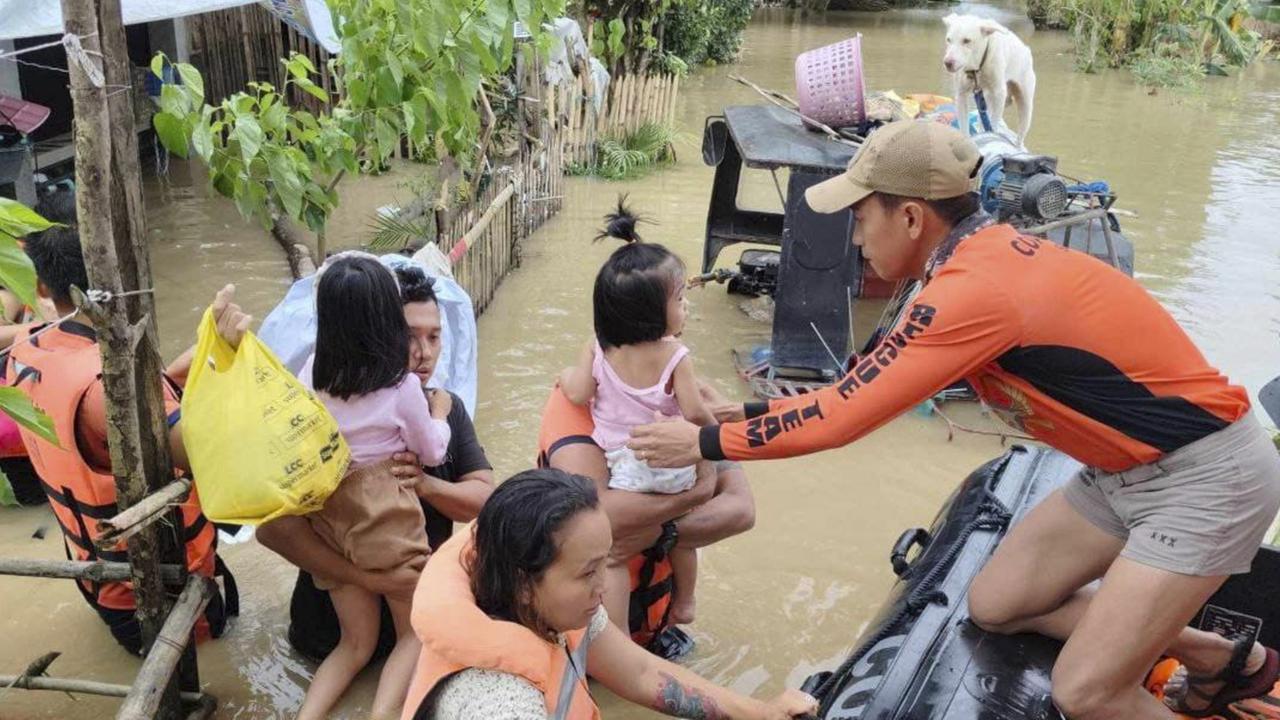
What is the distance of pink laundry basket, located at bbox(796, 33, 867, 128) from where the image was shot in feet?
20.4

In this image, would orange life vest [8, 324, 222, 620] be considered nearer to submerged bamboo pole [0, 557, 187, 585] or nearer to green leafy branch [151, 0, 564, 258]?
submerged bamboo pole [0, 557, 187, 585]

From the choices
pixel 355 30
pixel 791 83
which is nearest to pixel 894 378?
pixel 355 30

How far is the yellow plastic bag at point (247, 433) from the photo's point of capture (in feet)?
8.73

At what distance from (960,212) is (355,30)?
10.6 ft

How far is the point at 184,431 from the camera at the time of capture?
8.95ft

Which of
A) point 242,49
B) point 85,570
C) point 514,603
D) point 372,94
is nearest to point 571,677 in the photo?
point 514,603

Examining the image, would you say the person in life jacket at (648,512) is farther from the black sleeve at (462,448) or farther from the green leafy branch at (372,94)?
the green leafy branch at (372,94)

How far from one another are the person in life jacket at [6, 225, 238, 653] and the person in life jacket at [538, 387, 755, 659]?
1092 mm

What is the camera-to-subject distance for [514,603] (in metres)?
1.92

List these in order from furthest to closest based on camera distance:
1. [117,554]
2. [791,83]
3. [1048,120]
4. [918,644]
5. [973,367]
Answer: [791,83] < [1048,120] < [117,554] < [918,644] < [973,367]

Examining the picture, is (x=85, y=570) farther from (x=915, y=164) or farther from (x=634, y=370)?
(x=915, y=164)

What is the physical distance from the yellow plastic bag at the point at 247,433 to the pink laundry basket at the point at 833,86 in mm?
4347

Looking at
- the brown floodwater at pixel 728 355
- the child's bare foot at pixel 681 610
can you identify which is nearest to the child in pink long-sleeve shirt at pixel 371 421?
the brown floodwater at pixel 728 355

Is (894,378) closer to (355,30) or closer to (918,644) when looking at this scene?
(918,644)
